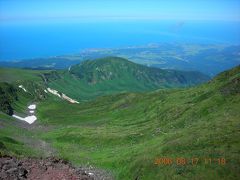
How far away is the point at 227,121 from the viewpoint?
305 feet

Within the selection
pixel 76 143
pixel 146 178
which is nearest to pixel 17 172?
pixel 146 178

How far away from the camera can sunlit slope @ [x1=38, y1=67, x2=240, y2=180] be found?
68.7m

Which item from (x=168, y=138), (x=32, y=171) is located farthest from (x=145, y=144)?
(x=32, y=171)

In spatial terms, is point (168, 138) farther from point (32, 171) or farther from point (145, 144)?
point (32, 171)

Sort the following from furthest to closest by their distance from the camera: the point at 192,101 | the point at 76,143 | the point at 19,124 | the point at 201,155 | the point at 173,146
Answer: the point at 19,124, the point at 192,101, the point at 76,143, the point at 173,146, the point at 201,155

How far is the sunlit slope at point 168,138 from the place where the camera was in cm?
6869

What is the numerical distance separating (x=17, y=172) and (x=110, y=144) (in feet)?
242

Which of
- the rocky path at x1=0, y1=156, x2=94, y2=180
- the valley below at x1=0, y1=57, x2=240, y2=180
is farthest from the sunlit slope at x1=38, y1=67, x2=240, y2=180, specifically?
the rocky path at x1=0, y1=156, x2=94, y2=180

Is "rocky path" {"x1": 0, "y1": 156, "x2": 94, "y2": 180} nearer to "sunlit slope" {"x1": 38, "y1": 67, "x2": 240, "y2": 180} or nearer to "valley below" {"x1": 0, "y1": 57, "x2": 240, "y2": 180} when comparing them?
"valley below" {"x1": 0, "y1": 57, "x2": 240, "y2": 180}

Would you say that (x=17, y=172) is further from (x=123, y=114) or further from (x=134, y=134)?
(x=123, y=114)

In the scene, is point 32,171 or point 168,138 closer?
point 32,171

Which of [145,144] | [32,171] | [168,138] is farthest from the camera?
[145,144]

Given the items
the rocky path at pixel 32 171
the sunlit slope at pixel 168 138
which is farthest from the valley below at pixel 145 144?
the rocky path at pixel 32 171

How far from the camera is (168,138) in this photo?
97.1m
